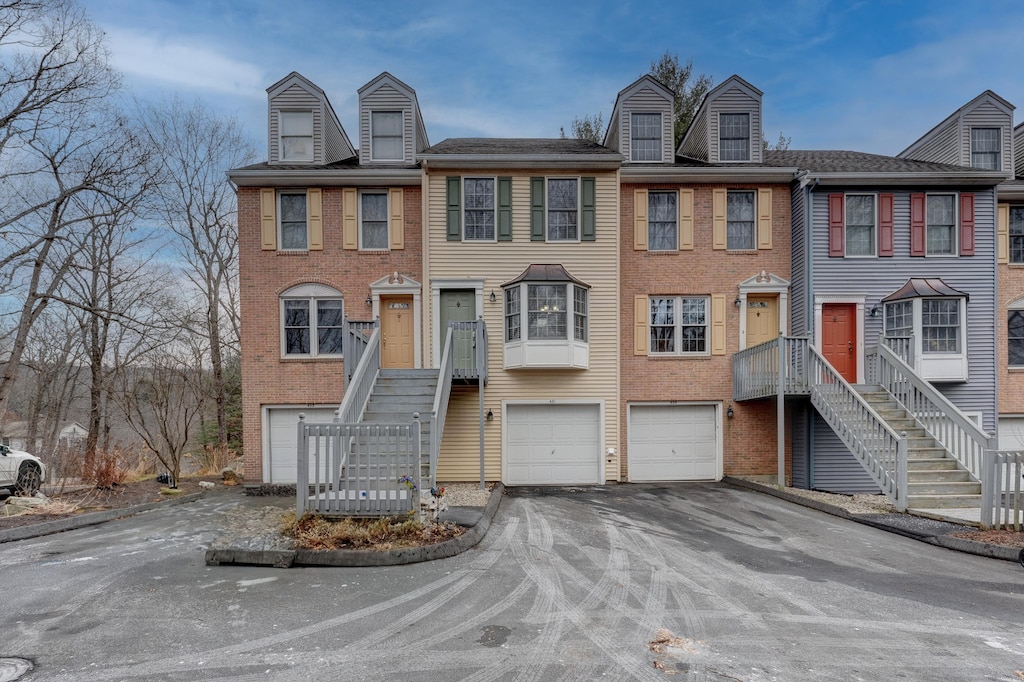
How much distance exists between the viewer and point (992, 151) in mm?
13422

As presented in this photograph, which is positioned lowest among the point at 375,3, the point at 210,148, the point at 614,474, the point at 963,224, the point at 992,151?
the point at 614,474

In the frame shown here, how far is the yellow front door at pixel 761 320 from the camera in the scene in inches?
522

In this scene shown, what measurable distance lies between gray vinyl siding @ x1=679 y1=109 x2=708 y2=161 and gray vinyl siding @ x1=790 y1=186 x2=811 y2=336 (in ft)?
→ 8.50

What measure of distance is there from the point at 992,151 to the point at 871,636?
1490 cm

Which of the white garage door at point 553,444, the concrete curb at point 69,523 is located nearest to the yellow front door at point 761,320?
the white garage door at point 553,444

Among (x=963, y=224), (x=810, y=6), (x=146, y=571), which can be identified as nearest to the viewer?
(x=146, y=571)

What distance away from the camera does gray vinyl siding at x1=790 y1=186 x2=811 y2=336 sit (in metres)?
12.6

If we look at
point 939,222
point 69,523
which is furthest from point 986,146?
point 69,523

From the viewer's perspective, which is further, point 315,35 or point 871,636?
point 315,35

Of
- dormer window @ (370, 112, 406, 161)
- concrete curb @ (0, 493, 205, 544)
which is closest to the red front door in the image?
dormer window @ (370, 112, 406, 161)

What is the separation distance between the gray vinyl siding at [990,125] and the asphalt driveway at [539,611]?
11498 mm

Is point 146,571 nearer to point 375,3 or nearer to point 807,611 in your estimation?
point 807,611

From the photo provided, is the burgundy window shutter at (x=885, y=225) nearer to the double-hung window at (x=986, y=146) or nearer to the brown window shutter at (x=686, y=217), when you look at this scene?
the double-hung window at (x=986, y=146)

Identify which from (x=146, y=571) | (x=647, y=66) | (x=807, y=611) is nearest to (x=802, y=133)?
(x=647, y=66)
